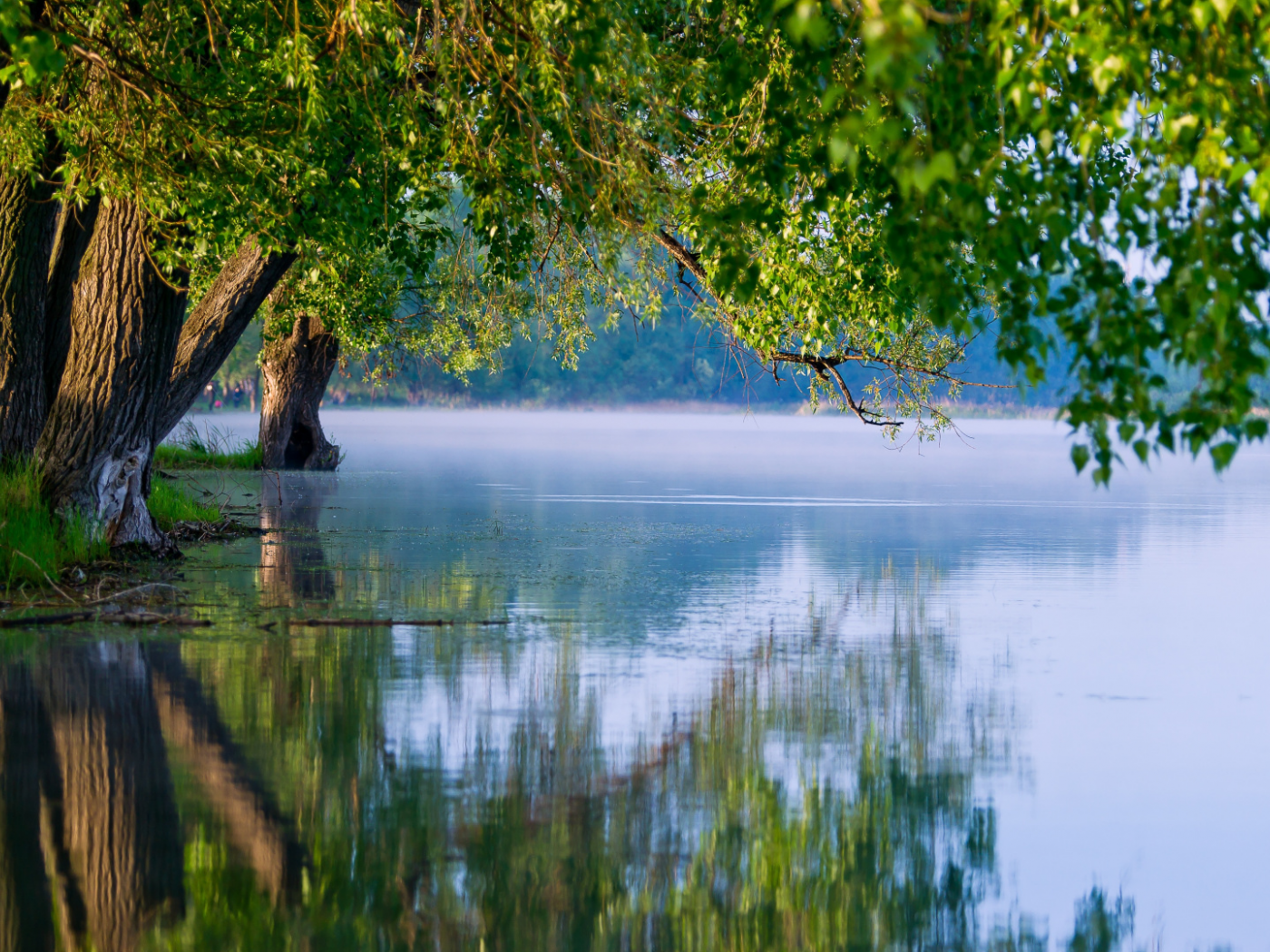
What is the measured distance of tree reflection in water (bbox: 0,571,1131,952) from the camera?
577 cm

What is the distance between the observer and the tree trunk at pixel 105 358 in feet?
49.5

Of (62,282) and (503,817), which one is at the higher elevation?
(62,282)

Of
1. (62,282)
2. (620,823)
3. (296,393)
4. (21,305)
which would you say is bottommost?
(620,823)

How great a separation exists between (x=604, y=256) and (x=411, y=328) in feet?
78.2

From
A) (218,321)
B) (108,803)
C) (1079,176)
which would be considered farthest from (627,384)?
(1079,176)

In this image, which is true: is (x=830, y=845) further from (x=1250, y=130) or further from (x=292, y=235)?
(x=292, y=235)

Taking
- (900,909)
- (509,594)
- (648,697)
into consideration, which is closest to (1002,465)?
(509,594)

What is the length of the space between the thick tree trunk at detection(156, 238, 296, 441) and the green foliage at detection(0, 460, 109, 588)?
1.92 meters

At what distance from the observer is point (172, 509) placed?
2014 centimetres

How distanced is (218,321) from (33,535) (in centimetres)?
390

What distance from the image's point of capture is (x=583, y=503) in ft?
92.0

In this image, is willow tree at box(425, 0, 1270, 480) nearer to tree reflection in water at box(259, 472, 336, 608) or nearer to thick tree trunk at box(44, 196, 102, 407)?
tree reflection in water at box(259, 472, 336, 608)

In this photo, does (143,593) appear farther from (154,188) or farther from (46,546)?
(154,188)

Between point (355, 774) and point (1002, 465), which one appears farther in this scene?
point (1002, 465)
